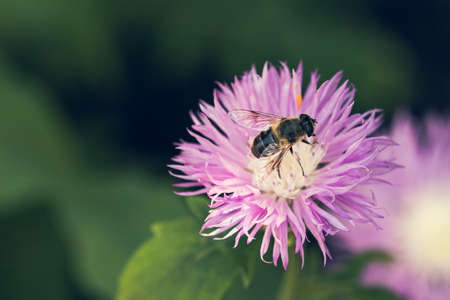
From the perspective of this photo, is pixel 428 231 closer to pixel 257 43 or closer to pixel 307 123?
pixel 307 123

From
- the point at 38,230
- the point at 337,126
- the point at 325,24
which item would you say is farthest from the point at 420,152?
the point at 38,230

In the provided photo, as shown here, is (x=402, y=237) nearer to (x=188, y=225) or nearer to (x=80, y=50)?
(x=188, y=225)

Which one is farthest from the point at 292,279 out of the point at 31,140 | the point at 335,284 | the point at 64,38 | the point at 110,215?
the point at 64,38

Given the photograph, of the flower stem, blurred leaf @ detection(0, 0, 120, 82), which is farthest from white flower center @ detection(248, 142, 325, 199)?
blurred leaf @ detection(0, 0, 120, 82)

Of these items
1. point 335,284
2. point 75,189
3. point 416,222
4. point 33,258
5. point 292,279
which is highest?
point 292,279

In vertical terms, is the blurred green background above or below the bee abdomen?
below

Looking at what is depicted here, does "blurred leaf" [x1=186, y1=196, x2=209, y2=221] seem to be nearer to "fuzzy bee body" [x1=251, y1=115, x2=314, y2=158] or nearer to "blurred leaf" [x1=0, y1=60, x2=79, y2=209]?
"fuzzy bee body" [x1=251, y1=115, x2=314, y2=158]
